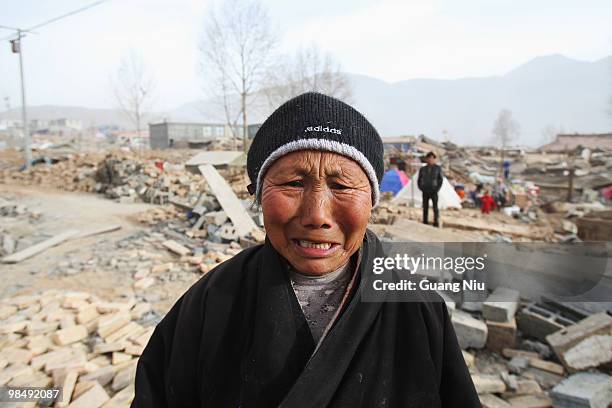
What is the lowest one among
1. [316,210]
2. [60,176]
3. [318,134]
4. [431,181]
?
[60,176]

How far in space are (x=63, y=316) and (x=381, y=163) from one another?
16.0 ft

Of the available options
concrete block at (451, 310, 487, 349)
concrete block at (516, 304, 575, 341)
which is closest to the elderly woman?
concrete block at (451, 310, 487, 349)

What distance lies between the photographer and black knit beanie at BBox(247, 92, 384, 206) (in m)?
1.15

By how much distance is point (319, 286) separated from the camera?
126cm

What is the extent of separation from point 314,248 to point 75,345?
4.07 meters

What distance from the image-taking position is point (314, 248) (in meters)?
1.17

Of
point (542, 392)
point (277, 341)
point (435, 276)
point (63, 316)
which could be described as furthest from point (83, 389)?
point (542, 392)

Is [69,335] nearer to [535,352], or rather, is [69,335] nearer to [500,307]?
[500,307]

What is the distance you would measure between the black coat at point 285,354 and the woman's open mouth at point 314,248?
0.11 metres

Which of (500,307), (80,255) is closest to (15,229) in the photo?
(80,255)

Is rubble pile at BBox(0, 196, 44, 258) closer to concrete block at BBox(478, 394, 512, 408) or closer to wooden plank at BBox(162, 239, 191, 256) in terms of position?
wooden plank at BBox(162, 239, 191, 256)

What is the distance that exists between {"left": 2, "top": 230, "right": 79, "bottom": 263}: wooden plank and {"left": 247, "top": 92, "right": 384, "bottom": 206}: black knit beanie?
795 cm

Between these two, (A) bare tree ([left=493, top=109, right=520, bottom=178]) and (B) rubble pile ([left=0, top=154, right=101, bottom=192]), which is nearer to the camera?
(B) rubble pile ([left=0, top=154, right=101, bottom=192])

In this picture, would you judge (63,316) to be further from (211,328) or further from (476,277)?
(476,277)
